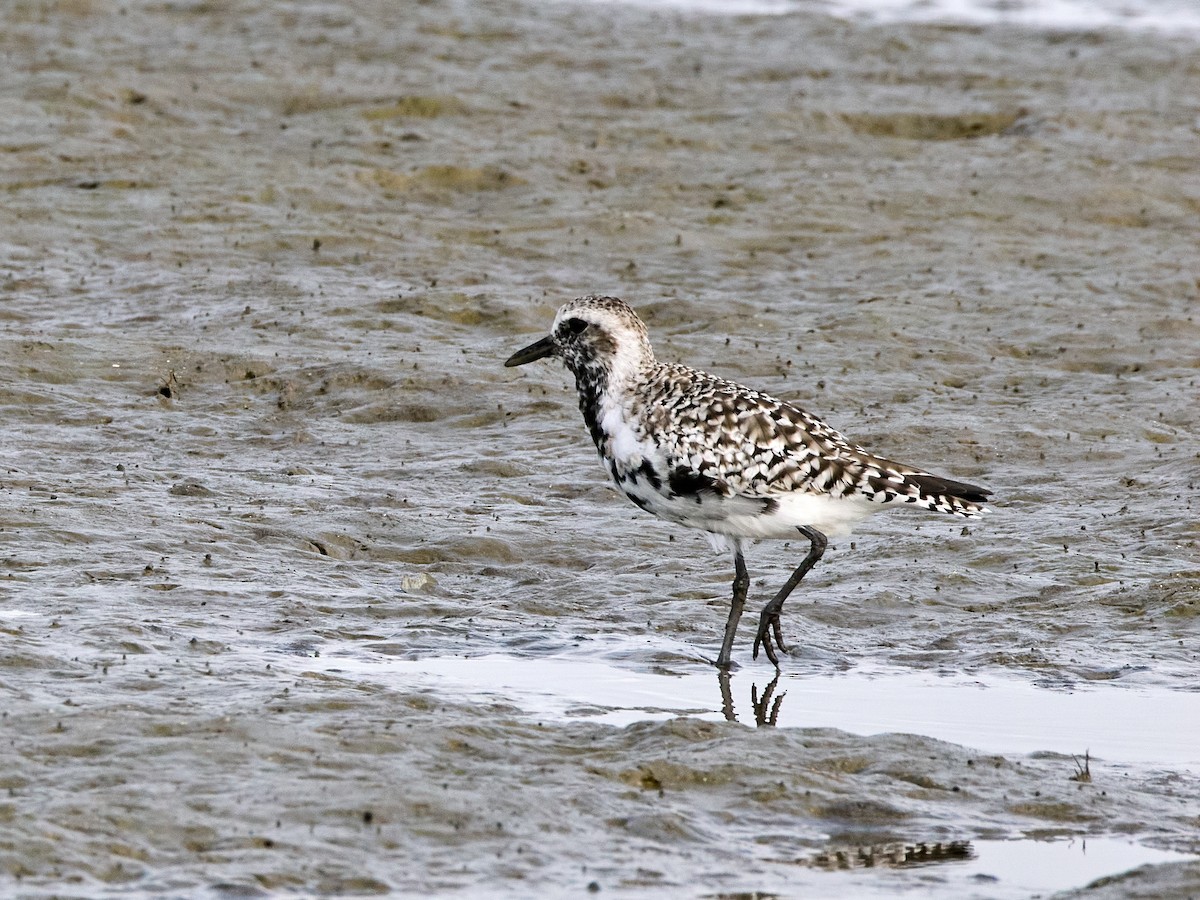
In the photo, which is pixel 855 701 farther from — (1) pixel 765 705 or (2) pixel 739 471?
(2) pixel 739 471

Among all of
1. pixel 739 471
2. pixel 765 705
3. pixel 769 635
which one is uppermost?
pixel 739 471

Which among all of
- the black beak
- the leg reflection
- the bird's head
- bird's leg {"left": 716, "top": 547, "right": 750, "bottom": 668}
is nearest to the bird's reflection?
the leg reflection

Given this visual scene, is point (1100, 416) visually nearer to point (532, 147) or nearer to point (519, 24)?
point (532, 147)

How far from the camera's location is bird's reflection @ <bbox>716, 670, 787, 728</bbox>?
9266 mm

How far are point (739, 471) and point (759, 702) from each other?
1277mm

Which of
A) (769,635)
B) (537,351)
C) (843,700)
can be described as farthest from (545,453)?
(843,700)

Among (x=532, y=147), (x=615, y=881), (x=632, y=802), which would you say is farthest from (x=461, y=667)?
(x=532, y=147)

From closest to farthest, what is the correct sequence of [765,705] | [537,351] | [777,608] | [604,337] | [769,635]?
[765,705] → [777,608] → [769,635] → [604,337] → [537,351]

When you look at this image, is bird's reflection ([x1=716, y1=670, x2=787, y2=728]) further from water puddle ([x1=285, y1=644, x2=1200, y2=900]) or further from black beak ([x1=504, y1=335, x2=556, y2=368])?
black beak ([x1=504, y1=335, x2=556, y2=368])

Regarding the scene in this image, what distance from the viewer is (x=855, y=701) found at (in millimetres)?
9500

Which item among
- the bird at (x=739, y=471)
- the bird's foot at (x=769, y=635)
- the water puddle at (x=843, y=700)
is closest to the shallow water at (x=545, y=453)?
the water puddle at (x=843, y=700)

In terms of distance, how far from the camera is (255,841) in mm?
7137

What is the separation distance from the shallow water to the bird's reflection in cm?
4

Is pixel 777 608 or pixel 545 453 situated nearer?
pixel 777 608
